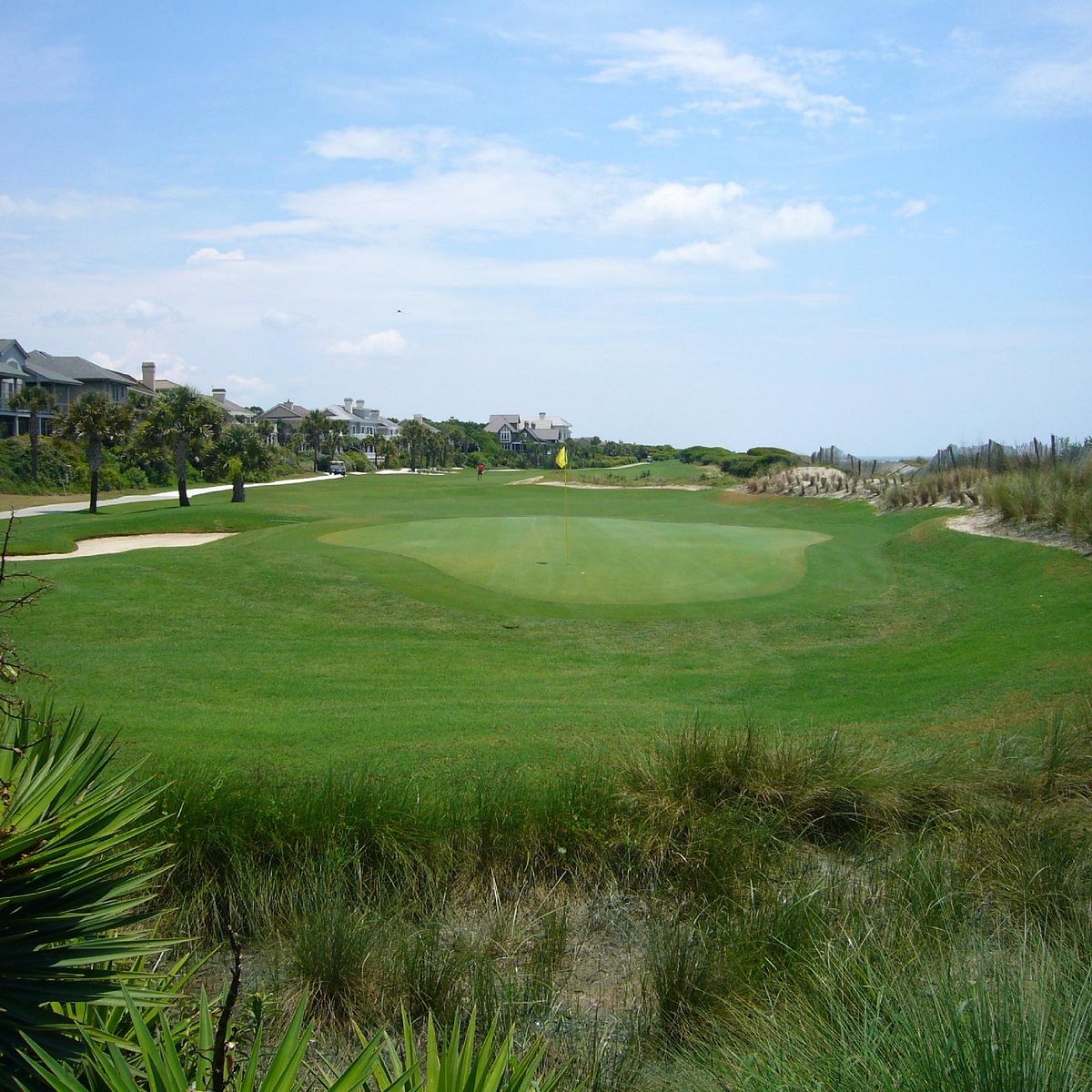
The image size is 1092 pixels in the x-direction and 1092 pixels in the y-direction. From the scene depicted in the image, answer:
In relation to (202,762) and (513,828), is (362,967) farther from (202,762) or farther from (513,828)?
(202,762)

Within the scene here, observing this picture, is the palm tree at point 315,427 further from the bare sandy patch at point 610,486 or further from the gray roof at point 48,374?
the bare sandy patch at point 610,486

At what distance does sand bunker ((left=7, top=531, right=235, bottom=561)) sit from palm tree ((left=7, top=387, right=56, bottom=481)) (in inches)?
1215

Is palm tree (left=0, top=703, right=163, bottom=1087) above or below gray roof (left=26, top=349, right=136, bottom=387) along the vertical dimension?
below

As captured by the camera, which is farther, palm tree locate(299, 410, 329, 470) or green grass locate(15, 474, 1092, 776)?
palm tree locate(299, 410, 329, 470)

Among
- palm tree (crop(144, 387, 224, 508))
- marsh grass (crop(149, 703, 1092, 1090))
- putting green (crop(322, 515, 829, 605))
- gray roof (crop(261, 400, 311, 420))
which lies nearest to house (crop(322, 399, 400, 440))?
gray roof (crop(261, 400, 311, 420))

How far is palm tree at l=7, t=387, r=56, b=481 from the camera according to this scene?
5847cm

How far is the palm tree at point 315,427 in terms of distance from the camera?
99625 millimetres

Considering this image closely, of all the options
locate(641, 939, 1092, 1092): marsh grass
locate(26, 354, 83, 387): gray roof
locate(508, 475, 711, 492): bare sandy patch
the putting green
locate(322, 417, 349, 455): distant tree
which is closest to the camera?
locate(641, 939, 1092, 1092): marsh grass

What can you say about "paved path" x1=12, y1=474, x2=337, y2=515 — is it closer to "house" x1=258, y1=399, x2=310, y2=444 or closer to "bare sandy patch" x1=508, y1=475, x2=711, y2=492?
"bare sandy patch" x1=508, y1=475, x2=711, y2=492

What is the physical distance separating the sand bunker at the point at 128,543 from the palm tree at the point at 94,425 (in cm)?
1602

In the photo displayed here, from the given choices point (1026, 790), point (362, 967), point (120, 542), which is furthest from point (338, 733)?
point (120, 542)

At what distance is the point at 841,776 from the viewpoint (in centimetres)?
749

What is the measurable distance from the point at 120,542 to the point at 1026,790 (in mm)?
27873

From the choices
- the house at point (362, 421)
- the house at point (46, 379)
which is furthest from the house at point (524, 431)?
the house at point (46, 379)
